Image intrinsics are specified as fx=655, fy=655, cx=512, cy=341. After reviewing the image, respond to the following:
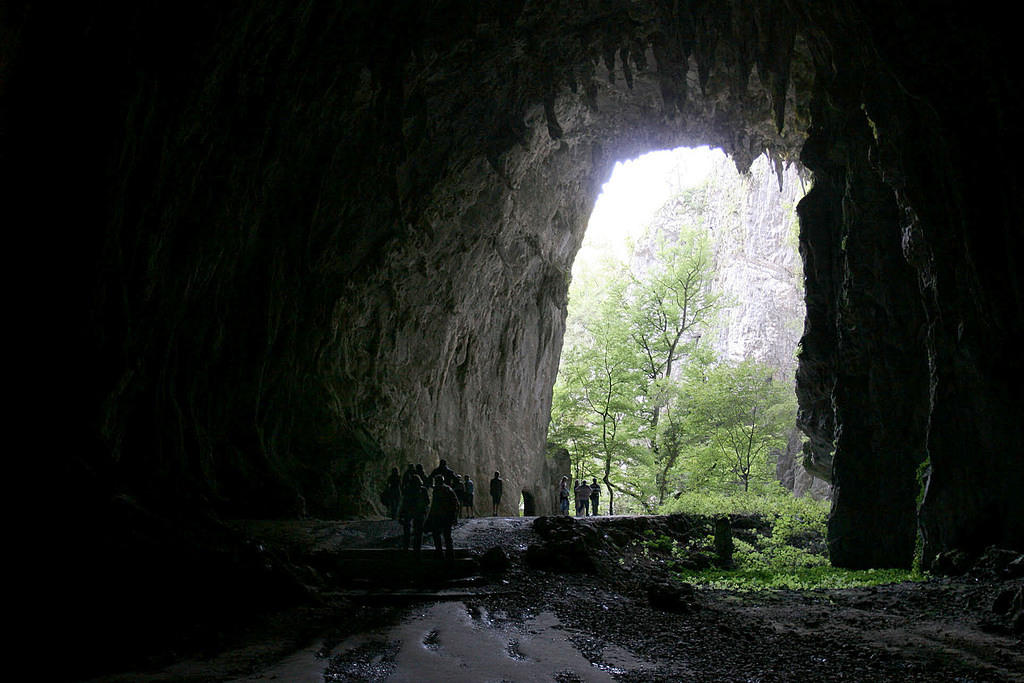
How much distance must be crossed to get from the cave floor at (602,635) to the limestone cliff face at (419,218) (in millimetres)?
2348

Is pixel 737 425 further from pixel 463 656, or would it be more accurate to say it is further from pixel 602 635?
pixel 463 656

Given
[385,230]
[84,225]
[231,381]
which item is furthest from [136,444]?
[385,230]

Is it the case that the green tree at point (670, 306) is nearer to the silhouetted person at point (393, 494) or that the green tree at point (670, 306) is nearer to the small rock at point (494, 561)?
the silhouetted person at point (393, 494)

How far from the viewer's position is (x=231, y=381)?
47.3ft

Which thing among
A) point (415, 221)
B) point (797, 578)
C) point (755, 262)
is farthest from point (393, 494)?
point (755, 262)

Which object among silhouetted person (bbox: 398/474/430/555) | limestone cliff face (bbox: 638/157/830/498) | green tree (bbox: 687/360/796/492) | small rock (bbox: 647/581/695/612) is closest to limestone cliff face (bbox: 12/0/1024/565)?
silhouetted person (bbox: 398/474/430/555)

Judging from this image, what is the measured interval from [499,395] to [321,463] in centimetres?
1014

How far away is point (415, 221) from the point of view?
17.5 metres

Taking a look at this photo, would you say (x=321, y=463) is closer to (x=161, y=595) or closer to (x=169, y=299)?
(x=169, y=299)

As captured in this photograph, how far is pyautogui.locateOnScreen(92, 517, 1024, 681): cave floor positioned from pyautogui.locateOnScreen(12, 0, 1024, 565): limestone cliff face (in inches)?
92.4

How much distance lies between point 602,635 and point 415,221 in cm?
1263

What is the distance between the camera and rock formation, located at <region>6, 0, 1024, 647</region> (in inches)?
341

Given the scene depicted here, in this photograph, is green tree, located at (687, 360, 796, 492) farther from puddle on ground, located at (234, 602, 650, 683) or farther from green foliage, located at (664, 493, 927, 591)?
puddle on ground, located at (234, 602, 650, 683)

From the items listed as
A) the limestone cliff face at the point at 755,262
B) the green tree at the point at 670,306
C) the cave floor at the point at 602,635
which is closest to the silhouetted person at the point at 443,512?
the cave floor at the point at 602,635
